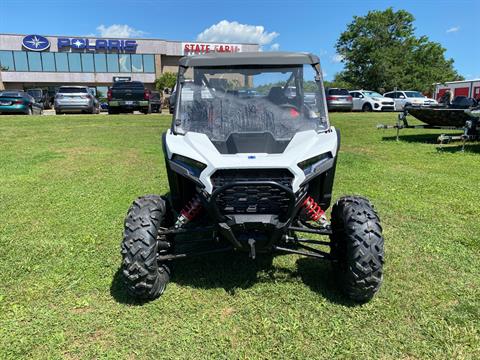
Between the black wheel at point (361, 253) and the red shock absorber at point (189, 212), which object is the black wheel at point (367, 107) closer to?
the black wheel at point (361, 253)

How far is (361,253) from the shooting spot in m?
3.04

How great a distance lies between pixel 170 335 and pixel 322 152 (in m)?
1.76

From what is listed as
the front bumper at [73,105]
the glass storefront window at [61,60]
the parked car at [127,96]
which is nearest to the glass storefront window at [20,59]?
the glass storefront window at [61,60]

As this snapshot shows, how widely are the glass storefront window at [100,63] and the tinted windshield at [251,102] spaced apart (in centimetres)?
5309

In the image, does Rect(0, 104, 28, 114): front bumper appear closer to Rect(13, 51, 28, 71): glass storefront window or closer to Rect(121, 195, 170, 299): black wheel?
Rect(121, 195, 170, 299): black wheel

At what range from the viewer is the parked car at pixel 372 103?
84.8 feet

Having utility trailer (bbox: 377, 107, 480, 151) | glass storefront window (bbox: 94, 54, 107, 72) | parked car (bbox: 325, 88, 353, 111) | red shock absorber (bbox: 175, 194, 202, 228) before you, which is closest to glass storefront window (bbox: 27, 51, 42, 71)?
glass storefront window (bbox: 94, 54, 107, 72)

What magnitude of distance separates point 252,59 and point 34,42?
54.5m

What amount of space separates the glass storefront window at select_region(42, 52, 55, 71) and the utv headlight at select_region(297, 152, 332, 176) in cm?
5492

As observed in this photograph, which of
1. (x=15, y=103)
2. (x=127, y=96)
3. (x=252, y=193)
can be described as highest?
(x=127, y=96)

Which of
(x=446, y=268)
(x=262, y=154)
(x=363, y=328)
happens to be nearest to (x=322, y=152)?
(x=262, y=154)

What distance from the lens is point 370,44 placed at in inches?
1982

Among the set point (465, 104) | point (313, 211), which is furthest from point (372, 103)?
point (313, 211)

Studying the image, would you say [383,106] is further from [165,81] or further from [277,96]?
[165,81]
